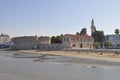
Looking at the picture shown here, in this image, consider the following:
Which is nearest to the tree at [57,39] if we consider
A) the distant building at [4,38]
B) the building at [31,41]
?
the building at [31,41]

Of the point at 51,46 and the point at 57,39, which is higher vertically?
the point at 57,39

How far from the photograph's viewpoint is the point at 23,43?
121 meters

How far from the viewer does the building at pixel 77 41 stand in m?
95.0

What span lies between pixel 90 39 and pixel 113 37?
1934cm

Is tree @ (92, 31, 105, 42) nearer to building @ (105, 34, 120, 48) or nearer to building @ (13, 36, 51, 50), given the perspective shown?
building @ (105, 34, 120, 48)

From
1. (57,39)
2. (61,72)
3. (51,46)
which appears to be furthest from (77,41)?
(61,72)

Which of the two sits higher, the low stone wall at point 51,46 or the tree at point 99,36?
the tree at point 99,36

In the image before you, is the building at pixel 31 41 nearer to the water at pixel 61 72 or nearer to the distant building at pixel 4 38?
the distant building at pixel 4 38

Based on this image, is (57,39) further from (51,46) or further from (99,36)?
(99,36)

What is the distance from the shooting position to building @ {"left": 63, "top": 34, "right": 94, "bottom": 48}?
95044mm

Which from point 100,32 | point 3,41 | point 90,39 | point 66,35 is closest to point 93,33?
point 100,32

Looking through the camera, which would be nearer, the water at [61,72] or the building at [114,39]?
the water at [61,72]

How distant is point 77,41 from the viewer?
320ft

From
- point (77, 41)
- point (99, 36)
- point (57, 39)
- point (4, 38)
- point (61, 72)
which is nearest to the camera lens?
point (61, 72)
